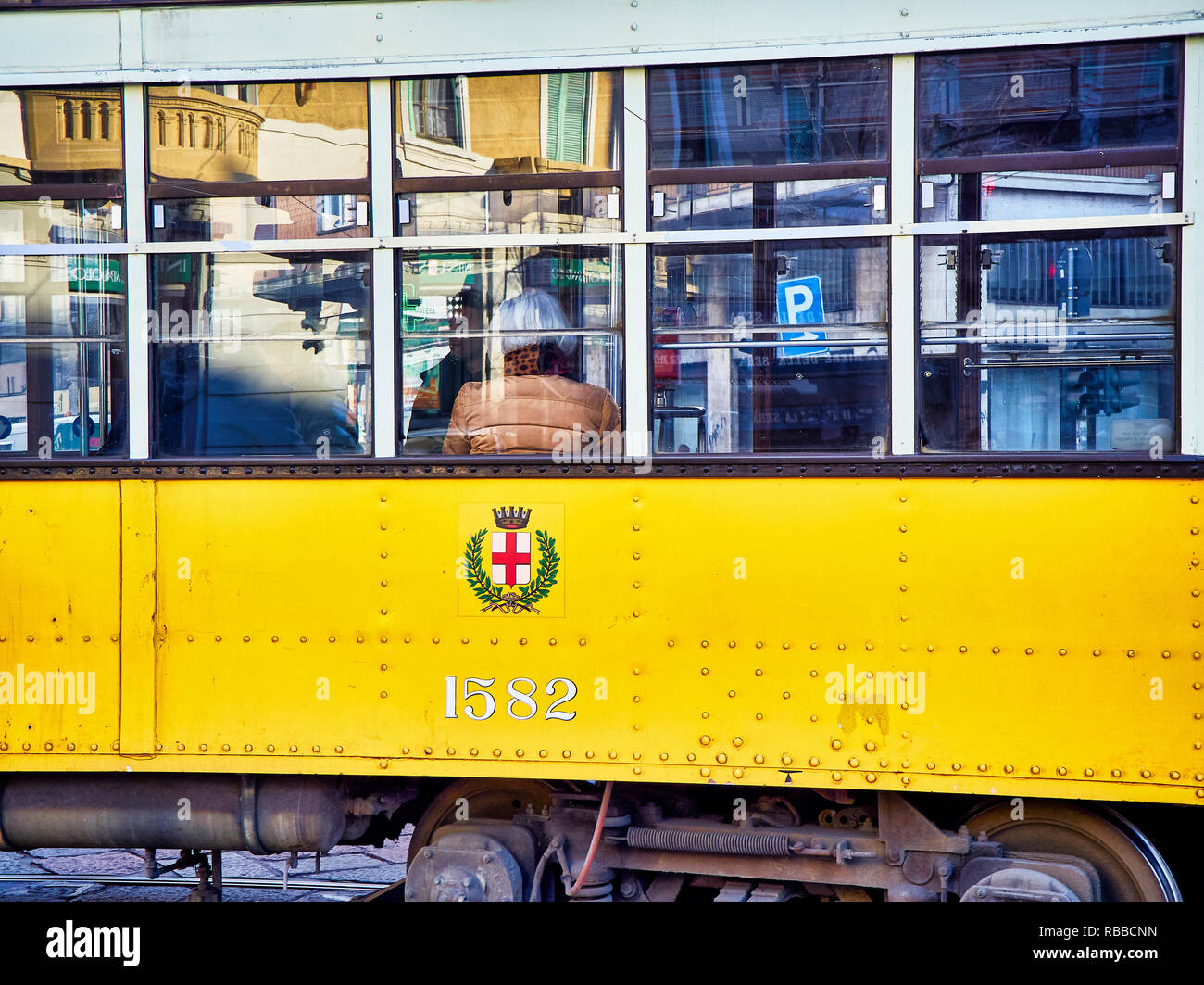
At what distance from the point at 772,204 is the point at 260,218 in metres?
1.73

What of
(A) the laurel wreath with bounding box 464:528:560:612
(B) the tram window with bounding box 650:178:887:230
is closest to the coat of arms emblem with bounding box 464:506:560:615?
(A) the laurel wreath with bounding box 464:528:560:612

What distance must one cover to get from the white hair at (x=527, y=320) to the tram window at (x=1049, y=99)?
127cm

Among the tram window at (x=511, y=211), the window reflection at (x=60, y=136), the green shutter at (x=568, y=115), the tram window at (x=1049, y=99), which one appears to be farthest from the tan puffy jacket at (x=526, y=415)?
the window reflection at (x=60, y=136)

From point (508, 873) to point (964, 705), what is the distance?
168cm

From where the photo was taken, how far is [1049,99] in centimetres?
330

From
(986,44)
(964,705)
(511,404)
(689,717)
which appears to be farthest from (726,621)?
(986,44)

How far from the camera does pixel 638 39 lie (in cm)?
346

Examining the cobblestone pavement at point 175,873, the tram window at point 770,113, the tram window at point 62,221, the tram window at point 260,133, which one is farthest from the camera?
the cobblestone pavement at point 175,873

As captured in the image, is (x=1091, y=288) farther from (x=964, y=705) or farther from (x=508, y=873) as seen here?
(x=508, y=873)

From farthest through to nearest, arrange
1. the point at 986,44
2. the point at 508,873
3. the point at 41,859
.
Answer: the point at 41,859 → the point at 508,873 → the point at 986,44

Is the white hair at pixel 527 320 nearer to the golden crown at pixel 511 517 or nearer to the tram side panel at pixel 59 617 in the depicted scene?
the golden crown at pixel 511 517

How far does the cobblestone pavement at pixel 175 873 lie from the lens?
5.16m

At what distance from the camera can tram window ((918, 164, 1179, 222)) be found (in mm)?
3240

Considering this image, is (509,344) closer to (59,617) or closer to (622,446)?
(622,446)
